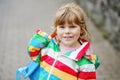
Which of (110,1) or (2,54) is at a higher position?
(110,1)

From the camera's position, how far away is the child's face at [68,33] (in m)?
3.16

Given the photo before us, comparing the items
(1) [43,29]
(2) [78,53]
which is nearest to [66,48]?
(2) [78,53]

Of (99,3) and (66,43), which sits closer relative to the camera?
(66,43)

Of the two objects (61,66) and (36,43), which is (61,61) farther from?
(36,43)

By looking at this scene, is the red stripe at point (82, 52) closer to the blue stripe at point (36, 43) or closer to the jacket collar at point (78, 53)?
the jacket collar at point (78, 53)

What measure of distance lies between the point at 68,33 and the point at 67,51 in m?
0.18

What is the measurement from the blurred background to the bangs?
7.07 feet

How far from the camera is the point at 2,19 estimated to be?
9109 millimetres

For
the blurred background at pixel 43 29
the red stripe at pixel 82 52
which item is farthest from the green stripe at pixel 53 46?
the blurred background at pixel 43 29

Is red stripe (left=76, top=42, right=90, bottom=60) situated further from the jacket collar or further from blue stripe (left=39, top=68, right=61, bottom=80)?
blue stripe (left=39, top=68, right=61, bottom=80)

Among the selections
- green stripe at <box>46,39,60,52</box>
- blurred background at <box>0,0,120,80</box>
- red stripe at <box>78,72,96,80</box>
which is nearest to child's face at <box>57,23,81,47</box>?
green stripe at <box>46,39,60,52</box>

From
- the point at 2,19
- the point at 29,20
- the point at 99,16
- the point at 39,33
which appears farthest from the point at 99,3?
the point at 39,33

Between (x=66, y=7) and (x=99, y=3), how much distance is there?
5.15 meters

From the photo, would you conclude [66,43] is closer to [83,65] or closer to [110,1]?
[83,65]
